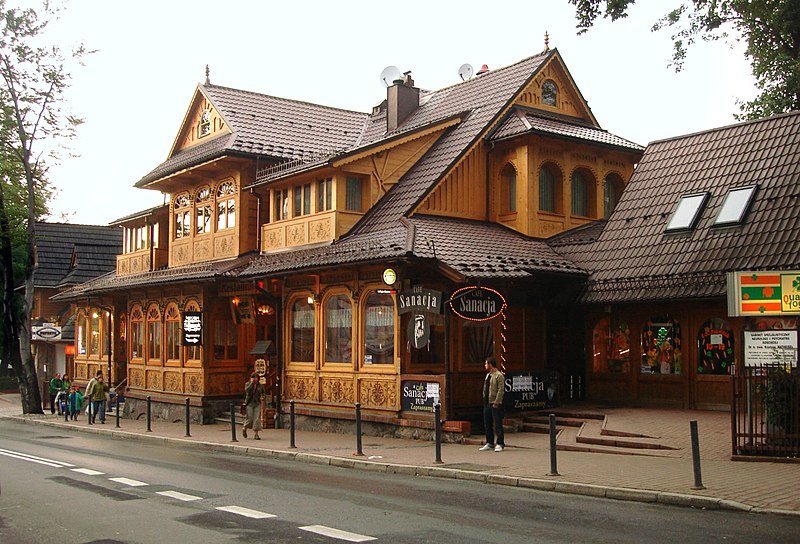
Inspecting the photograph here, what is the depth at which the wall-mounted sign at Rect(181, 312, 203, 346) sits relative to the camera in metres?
28.2

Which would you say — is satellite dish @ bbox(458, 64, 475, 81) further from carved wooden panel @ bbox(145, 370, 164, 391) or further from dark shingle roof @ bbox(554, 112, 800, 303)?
carved wooden panel @ bbox(145, 370, 164, 391)

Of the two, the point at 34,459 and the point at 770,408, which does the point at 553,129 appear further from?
the point at 34,459

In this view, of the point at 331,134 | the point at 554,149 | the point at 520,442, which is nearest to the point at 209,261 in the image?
the point at 331,134

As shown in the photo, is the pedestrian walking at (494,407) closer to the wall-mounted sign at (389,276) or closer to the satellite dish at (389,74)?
the wall-mounted sign at (389,276)

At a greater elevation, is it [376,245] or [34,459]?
[376,245]

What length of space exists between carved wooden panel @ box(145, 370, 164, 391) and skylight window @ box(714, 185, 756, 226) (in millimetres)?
19828

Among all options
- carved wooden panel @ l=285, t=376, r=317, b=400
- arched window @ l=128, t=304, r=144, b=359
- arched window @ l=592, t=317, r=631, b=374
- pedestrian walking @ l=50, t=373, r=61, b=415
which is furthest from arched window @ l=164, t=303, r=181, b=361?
arched window @ l=592, t=317, r=631, b=374

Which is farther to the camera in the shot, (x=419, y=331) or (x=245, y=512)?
(x=419, y=331)

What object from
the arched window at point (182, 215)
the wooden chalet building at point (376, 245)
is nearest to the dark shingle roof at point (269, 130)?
the wooden chalet building at point (376, 245)

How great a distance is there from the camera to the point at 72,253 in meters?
51.6

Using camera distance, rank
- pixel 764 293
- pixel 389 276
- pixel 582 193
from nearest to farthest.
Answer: pixel 764 293, pixel 389 276, pixel 582 193

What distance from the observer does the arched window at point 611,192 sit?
26.2 metres

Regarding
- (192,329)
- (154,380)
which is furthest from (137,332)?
(192,329)

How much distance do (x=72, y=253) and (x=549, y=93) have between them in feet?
113
